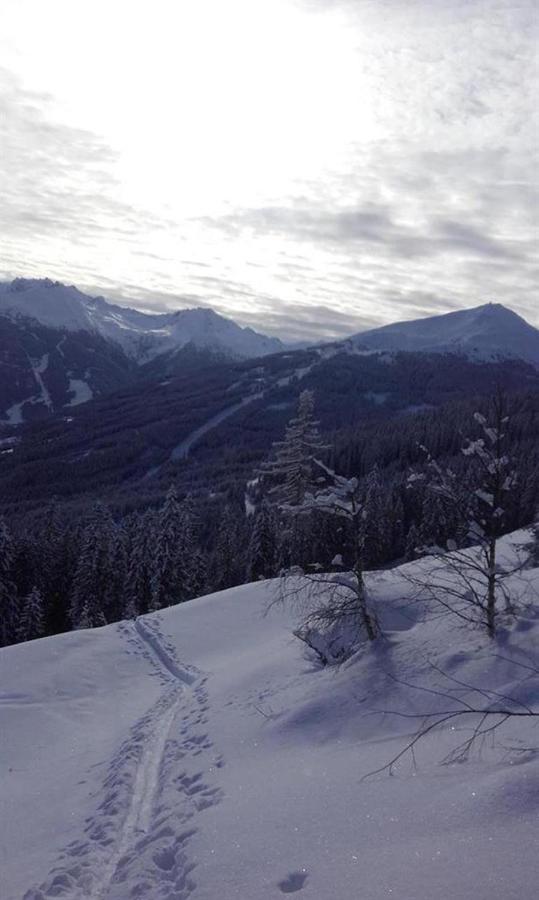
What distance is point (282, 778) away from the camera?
9.59 m

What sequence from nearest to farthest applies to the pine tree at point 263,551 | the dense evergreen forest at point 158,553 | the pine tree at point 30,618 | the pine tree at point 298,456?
the pine tree at point 298,456
the dense evergreen forest at point 158,553
the pine tree at point 30,618
the pine tree at point 263,551

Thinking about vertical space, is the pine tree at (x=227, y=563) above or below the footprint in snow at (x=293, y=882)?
below

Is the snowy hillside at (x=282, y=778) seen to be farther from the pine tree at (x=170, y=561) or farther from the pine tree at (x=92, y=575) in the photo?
the pine tree at (x=92, y=575)

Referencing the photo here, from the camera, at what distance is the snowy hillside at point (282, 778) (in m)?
6.03

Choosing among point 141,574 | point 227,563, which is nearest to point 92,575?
point 141,574

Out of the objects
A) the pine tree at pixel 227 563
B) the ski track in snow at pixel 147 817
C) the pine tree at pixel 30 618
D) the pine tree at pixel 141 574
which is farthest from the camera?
the pine tree at pixel 227 563

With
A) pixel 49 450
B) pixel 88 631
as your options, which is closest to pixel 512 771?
pixel 88 631

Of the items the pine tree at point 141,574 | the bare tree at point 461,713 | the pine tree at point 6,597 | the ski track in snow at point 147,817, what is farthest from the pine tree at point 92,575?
the bare tree at point 461,713

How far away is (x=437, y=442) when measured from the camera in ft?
414

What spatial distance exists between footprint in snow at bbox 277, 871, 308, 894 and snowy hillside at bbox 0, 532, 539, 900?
2 cm

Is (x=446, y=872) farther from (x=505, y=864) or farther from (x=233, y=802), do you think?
(x=233, y=802)

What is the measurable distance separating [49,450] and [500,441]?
200106mm

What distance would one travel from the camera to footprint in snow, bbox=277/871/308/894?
6.19 meters

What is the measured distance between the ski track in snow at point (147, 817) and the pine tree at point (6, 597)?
27.9 metres
